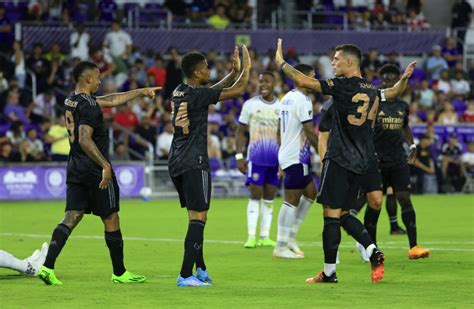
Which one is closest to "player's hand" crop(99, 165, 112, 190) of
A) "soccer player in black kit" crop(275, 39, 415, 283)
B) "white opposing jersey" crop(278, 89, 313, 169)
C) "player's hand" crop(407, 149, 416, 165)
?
"soccer player in black kit" crop(275, 39, 415, 283)

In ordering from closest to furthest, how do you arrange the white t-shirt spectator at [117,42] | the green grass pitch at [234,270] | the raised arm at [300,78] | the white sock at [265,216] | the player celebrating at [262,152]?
the green grass pitch at [234,270]
the raised arm at [300,78]
the player celebrating at [262,152]
the white sock at [265,216]
the white t-shirt spectator at [117,42]

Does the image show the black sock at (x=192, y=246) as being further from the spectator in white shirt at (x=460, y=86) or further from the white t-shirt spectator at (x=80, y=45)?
the spectator in white shirt at (x=460, y=86)

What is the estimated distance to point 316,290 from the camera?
1156 cm

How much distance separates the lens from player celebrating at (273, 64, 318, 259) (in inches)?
614

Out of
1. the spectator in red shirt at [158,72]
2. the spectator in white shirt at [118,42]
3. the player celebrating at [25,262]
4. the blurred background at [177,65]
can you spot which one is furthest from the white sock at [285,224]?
the spectator in white shirt at [118,42]

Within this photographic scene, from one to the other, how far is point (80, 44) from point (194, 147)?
22363 millimetres

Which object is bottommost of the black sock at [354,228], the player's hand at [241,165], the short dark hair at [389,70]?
the player's hand at [241,165]

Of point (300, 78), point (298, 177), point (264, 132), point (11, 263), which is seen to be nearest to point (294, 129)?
point (298, 177)

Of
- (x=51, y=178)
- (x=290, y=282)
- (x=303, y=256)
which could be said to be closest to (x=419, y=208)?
(x=51, y=178)

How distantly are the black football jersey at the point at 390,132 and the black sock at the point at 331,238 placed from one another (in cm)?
365

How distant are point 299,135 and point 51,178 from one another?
15.1m

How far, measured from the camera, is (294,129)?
1587cm

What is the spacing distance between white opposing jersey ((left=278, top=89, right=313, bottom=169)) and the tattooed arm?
4.12 meters

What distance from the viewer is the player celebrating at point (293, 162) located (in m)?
15.6
